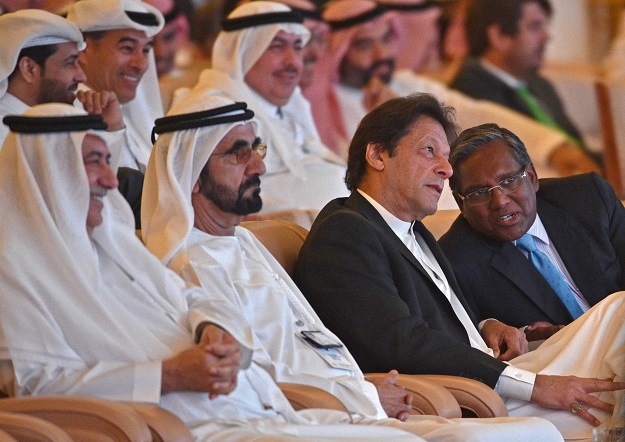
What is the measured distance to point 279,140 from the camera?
22.8 ft

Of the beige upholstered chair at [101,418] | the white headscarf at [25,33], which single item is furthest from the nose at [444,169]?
the beige upholstered chair at [101,418]

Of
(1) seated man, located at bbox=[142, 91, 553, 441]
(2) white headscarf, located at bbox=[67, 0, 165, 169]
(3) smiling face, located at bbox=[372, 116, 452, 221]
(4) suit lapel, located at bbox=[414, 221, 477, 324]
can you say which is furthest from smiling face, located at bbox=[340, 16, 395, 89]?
(1) seated man, located at bbox=[142, 91, 553, 441]

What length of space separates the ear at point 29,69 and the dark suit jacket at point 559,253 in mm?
1655

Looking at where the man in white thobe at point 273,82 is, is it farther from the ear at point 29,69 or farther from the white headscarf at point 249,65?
the ear at point 29,69

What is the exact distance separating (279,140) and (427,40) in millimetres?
4902

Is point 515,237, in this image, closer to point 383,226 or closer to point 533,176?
point 533,176

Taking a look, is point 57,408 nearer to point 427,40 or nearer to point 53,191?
point 53,191

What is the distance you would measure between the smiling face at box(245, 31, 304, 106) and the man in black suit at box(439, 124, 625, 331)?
1959 mm

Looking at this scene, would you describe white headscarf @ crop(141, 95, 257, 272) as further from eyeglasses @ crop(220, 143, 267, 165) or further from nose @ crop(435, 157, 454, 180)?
nose @ crop(435, 157, 454, 180)

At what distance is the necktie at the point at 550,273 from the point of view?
514cm

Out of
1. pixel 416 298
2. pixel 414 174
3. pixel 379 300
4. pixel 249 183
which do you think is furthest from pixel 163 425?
pixel 414 174

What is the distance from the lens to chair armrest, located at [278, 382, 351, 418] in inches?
156

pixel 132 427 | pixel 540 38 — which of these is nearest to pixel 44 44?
pixel 132 427

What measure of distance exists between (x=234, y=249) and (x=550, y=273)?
140 cm
